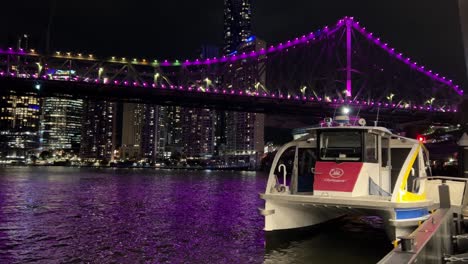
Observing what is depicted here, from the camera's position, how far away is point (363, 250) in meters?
11.7

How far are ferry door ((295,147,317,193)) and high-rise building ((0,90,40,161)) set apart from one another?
182 meters

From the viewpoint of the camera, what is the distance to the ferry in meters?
10.4

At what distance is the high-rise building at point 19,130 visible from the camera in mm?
179750

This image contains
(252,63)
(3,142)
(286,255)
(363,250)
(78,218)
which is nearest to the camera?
(286,255)

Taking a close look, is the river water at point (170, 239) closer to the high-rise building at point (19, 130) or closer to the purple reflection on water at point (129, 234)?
the purple reflection on water at point (129, 234)

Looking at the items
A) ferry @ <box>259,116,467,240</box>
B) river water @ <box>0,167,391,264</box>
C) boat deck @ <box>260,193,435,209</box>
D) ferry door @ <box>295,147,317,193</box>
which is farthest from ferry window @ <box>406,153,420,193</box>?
ferry door @ <box>295,147,317,193</box>

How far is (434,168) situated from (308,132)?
50110mm

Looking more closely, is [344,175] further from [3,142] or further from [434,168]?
[3,142]

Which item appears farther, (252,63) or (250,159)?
(250,159)

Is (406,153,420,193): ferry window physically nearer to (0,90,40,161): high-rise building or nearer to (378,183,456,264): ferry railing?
(378,183,456,264): ferry railing

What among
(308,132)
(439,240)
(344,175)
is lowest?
(439,240)

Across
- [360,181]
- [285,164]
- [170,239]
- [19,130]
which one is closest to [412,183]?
[360,181]

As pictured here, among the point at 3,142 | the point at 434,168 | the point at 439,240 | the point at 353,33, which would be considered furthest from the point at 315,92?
the point at 3,142

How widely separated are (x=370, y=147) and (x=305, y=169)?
278 cm
